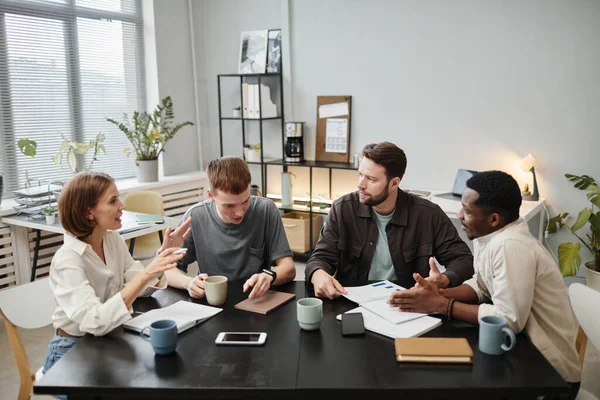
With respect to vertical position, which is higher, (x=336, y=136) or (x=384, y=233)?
(x=336, y=136)

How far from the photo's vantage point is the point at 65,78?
471 centimetres

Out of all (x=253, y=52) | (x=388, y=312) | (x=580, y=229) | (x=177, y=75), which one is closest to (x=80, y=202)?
(x=388, y=312)

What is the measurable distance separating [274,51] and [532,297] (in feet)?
13.1

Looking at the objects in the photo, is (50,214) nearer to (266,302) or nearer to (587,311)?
(266,302)

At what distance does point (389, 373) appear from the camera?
1.49 m

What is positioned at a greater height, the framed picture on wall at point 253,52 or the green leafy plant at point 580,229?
the framed picture on wall at point 253,52

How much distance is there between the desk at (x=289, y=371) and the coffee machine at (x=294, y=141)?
11.2 feet

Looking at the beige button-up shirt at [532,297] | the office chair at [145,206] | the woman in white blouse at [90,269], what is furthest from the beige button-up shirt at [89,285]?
the office chair at [145,206]

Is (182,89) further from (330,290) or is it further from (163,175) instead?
(330,290)

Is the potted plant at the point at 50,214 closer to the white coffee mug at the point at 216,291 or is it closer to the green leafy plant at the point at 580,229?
the white coffee mug at the point at 216,291

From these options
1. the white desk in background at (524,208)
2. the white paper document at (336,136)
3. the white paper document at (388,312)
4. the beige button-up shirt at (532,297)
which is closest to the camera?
the beige button-up shirt at (532,297)

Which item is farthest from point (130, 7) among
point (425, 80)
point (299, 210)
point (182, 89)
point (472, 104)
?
point (472, 104)

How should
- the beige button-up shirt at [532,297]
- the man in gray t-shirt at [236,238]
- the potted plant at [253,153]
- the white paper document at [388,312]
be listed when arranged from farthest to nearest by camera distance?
the potted plant at [253,153] < the man in gray t-shirt at [236,238] < the white paper document at [388,312] < the beige button-up shirt at [532,297]

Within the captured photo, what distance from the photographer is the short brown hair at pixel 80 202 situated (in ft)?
6.27
